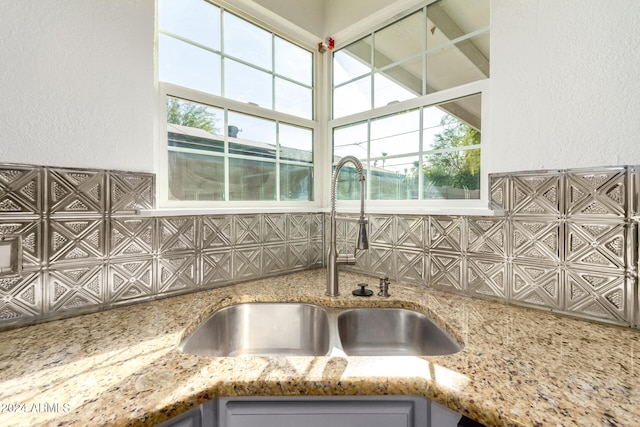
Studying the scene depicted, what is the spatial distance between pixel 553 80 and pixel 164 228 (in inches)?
61.2

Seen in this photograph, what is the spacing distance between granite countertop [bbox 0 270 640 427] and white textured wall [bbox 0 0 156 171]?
58 cm

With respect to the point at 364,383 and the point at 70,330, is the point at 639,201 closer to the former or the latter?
the point at 364,383

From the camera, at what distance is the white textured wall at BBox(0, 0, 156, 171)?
0.91 m

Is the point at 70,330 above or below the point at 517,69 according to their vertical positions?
below

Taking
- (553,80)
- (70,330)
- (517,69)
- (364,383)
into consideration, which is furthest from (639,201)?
(70,330)

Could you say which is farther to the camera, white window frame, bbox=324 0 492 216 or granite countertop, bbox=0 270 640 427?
white window frame, bbox=324 0 492 216

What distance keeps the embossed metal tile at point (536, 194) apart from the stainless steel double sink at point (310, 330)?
0.56 m

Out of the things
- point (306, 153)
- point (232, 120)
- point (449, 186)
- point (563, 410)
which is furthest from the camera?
point (306, 153)

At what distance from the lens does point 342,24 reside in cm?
171

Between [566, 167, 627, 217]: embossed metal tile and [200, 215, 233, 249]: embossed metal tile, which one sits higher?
[566, 167, 627, 217]: embossed metal tile

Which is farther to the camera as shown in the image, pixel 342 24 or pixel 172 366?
pixel 342 24

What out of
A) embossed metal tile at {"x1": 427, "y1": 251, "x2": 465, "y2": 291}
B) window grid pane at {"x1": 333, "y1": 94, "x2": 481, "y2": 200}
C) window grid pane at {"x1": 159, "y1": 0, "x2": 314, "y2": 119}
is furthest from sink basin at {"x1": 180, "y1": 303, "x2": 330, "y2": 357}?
window grid pane at {"x1": 159, "y1": 0, "x2": 314, "y2": 119}

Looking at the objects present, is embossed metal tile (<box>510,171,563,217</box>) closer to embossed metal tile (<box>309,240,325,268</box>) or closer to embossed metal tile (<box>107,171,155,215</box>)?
embossed metal tile (<box>309,240,325,268</box>)

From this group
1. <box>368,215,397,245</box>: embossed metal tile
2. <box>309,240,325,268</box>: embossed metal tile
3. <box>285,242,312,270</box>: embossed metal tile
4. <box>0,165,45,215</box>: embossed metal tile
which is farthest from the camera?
<box>309,240,325,268</box>: embossed metal tile
